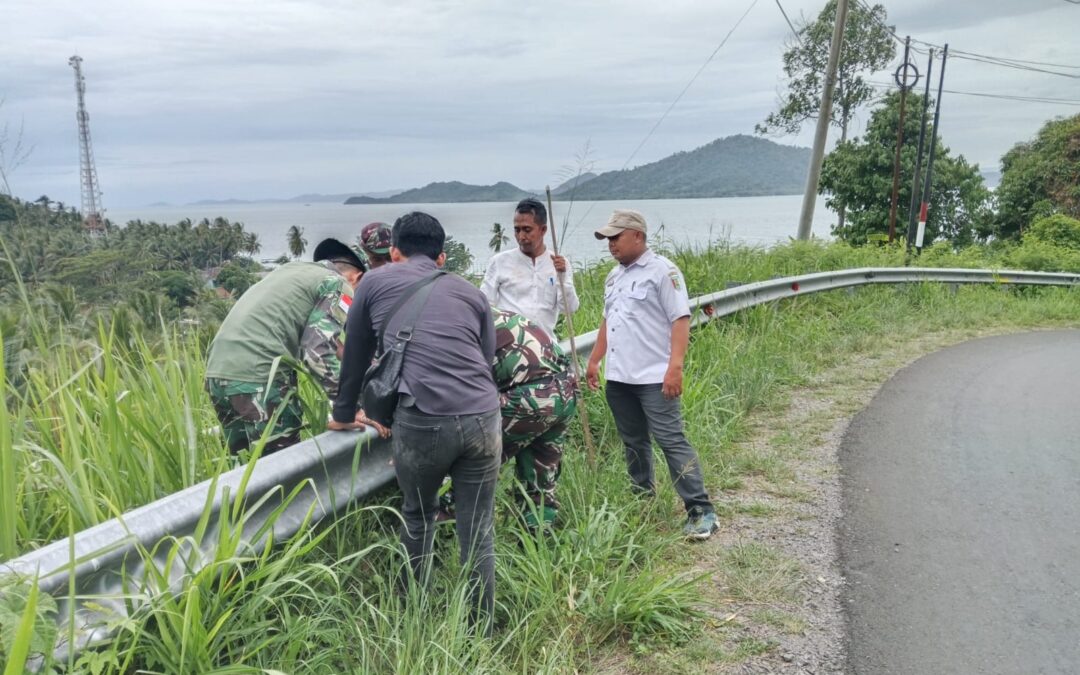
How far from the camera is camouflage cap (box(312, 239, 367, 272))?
13.9 feet

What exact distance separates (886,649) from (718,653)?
2.19 ft

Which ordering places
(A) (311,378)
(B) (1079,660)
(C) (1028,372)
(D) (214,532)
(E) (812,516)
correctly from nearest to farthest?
1. (D) (214,532)
2. (B) (1079,660)
3. (A) (311,378)
4. (E) (812,516)
5. (C) (1028,372)

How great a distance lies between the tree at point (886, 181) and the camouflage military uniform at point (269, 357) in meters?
36.3

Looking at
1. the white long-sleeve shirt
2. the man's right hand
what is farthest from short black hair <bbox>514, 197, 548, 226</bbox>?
the man's right hand

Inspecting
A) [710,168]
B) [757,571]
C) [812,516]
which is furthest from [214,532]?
[710,168]

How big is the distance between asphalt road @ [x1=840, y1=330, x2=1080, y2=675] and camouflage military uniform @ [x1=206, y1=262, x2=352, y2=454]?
262cm

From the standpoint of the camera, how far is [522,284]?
219 inches

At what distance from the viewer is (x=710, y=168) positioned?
15016mm

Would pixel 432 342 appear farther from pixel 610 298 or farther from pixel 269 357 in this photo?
pixel 610 298

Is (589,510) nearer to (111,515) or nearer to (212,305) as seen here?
(111,515)

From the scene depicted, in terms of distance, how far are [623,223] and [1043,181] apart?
161 feet

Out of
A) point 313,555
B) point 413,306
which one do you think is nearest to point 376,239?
point 413,306

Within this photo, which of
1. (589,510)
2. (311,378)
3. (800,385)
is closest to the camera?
(311,378)

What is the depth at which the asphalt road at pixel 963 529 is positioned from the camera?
3238 mm
